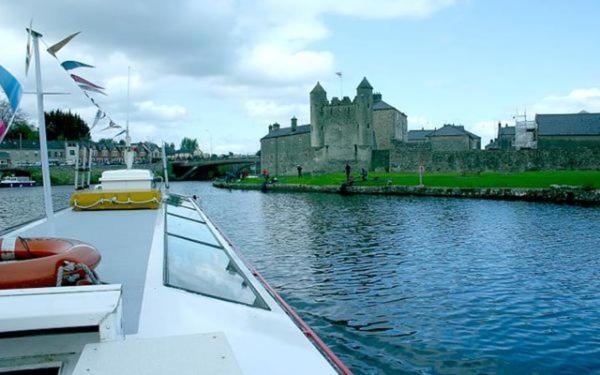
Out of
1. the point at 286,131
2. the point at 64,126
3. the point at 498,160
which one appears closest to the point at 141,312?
the point at 498,160

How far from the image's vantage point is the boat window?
584cm

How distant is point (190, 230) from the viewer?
11.0m

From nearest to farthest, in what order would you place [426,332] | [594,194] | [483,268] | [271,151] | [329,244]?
[426,332]
[483,268]
[329,244]
[594,194]
[271,151]

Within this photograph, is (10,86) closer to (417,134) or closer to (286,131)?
(286,131)

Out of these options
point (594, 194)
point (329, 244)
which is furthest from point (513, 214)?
point (329, 244)

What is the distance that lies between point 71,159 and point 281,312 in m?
120

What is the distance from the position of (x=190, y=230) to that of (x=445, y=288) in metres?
5.97

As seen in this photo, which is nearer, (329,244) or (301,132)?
(329,244)

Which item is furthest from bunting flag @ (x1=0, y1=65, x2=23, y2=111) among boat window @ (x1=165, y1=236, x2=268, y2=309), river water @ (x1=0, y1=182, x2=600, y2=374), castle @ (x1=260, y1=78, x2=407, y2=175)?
castle @ (x1=260, y1=78, x2=407, y2=175)

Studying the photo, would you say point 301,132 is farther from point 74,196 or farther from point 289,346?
point 289,346

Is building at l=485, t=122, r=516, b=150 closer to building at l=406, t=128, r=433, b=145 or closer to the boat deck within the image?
building at l=406, t=128, r=433, b=145

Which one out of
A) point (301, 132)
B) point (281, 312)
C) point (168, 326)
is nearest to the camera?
point (168, 326)

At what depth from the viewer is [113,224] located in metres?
10.8

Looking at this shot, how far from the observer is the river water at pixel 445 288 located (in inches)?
313
